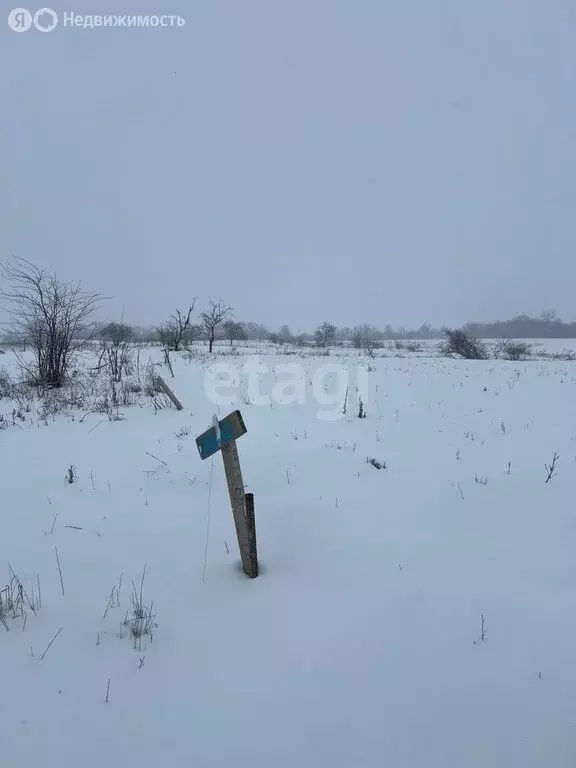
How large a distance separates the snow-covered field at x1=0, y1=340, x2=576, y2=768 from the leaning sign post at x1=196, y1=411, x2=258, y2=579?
20 cm

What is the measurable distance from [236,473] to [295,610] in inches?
36.7

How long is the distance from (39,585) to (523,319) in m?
111

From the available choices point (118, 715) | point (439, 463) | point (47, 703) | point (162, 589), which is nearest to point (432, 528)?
point (439, 463)

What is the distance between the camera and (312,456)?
537cm

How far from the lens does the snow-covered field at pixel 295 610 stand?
5.73 ft

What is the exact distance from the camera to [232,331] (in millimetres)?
42906

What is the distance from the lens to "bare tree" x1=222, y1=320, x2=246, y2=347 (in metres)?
38.0

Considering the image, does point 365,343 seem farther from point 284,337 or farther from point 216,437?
point 216,437

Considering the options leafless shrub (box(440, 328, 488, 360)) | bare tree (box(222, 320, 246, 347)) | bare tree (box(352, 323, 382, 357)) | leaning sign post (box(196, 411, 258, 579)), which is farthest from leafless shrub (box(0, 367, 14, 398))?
bare tree (box(222, 320, 246, 347))

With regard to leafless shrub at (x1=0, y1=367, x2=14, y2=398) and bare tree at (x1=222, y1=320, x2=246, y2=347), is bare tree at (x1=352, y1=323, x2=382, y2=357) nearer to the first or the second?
bare tree at (x1=222, y1=320, x2=246, y2=347)

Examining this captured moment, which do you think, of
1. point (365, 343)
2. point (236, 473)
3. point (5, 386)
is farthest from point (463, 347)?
point (236, 473)

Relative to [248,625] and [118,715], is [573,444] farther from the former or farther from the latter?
[118,715]

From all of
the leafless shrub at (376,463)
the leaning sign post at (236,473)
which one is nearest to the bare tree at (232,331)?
the leafless shrub at (376,463)

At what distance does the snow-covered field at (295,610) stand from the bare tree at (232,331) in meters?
31.9
